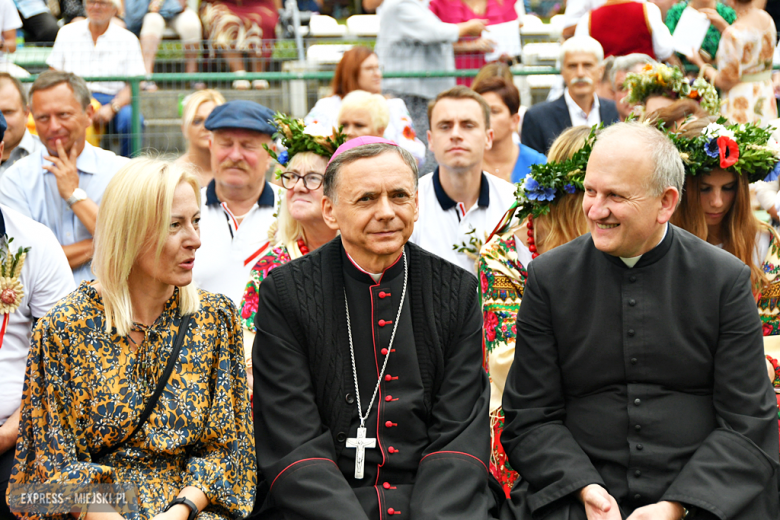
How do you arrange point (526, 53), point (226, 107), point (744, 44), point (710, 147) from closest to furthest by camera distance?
point (710, 147), point (226, 107), point (744, 44), point (526, 53)

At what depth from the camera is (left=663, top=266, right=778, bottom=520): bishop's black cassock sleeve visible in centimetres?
330

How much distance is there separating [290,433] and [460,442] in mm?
670

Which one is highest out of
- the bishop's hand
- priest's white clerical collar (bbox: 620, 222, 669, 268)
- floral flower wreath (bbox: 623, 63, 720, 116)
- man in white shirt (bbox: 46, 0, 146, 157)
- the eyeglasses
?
man in white shirt (bbox: 46, 0, 146, 157)

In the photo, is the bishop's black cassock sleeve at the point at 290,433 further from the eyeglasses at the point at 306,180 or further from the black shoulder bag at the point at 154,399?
the eyeglasses at the point at 306,180

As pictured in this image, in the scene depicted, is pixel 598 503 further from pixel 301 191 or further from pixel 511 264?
pixel 301 191

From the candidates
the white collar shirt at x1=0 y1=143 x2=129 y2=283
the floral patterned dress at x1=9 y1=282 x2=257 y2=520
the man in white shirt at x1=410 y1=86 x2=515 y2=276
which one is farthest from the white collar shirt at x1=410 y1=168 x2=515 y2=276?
the floral patterned dress at x1=9 y1=282 x2=257 y2=520

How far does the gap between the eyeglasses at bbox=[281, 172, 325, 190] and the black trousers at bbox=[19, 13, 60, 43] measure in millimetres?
6648

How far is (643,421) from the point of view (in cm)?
347

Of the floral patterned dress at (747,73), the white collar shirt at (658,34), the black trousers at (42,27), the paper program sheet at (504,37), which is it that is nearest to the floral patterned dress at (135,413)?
the floral patterned dress at (747,73)

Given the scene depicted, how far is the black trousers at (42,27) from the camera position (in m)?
10.3

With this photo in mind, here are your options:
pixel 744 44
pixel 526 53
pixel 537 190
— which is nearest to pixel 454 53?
pixel 526 53

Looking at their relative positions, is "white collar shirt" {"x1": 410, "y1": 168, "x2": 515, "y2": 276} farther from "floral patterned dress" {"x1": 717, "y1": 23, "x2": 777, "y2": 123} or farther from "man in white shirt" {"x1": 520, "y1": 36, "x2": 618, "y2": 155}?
"floral patterned dress" {"x1": 717, "y1": 23, "x2": 777, "y2": 123}

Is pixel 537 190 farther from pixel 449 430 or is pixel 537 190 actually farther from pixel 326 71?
pixel 326 71

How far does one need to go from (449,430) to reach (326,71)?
6.39 m
